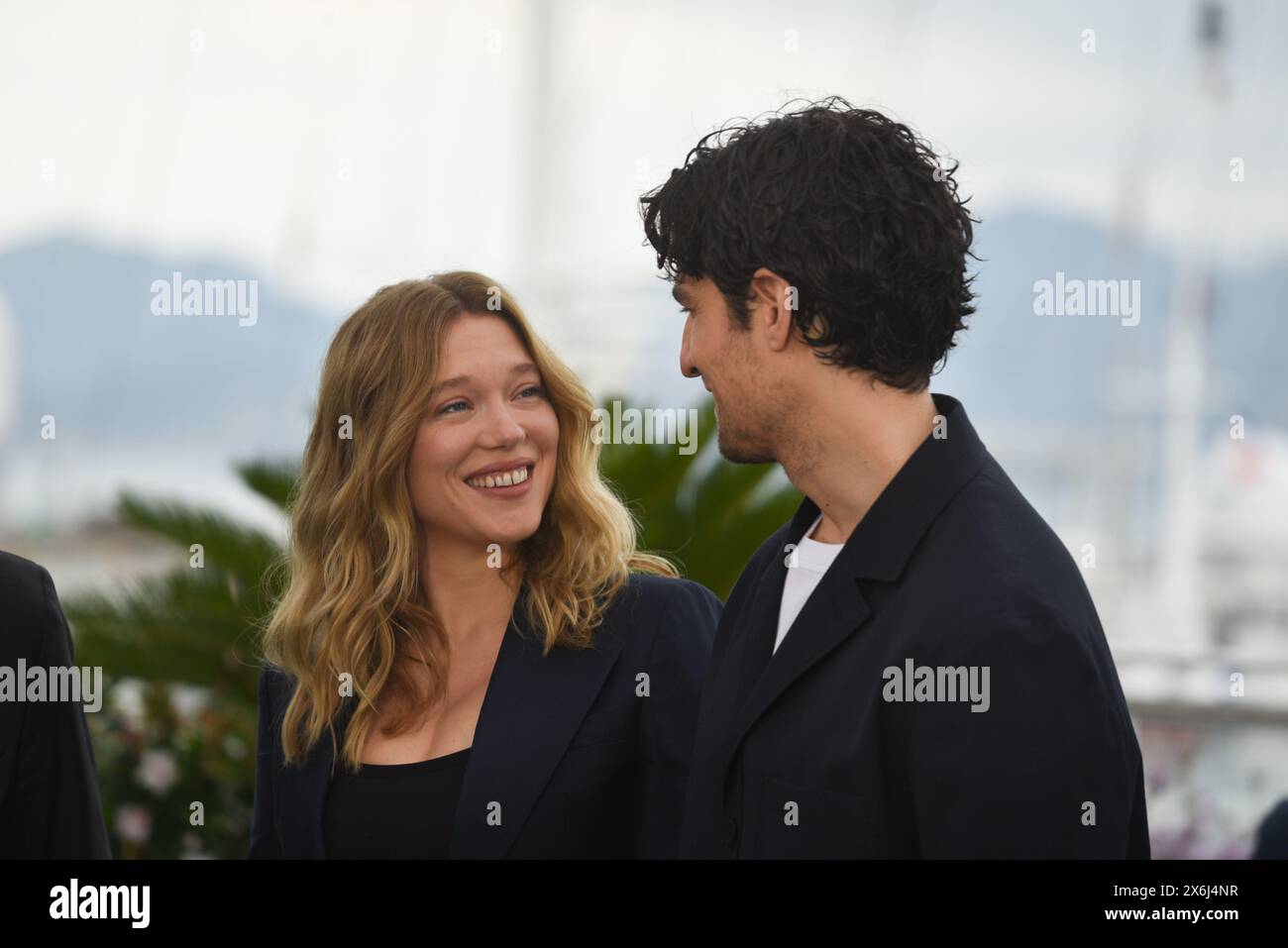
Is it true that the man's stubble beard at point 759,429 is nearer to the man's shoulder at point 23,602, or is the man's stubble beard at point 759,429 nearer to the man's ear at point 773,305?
the man's ear at point 773,305

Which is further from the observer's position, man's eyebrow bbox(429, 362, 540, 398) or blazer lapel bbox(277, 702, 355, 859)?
→ man's eyebrow bbox(429, 362, 540, 398)

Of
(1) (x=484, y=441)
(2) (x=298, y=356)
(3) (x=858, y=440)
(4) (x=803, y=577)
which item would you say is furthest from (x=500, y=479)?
(2) (x=298, y=356)

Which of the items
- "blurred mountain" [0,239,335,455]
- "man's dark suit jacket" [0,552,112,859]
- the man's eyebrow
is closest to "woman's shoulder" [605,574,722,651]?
the man's eyebrow

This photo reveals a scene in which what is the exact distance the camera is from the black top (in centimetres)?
233

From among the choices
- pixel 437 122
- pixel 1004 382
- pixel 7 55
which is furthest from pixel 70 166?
pixel 1004 382

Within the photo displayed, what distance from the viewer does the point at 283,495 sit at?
4.73 meters

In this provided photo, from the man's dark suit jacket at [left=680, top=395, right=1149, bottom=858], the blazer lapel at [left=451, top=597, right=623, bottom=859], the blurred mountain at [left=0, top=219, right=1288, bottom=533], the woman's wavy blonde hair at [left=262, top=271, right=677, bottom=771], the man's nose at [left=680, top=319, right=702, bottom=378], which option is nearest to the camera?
the man's dark suit jacket at [left=680, top=395, right=1149, bottom=858]

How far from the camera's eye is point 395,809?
237 cm

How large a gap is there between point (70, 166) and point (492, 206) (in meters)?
3.20

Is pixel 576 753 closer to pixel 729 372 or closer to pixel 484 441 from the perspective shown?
pixel 484 441

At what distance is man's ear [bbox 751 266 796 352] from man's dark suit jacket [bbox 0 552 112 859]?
1.14m

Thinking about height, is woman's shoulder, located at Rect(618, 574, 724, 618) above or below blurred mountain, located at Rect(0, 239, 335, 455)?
below

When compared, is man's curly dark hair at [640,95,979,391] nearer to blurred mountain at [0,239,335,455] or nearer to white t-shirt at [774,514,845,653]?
white t-shirt at [774,514,845,653]
